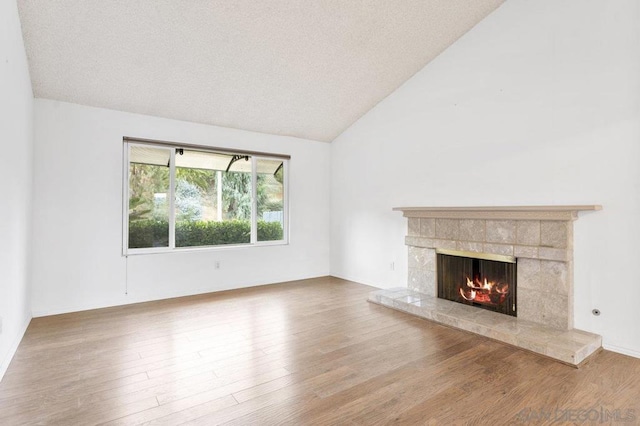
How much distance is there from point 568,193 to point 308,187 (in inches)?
153

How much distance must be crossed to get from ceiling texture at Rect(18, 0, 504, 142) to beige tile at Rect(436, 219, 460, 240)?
210 centimetres

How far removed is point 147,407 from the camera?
2172mm

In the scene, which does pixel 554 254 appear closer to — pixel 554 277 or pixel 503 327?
pixel 554 277

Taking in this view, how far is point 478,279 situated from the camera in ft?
13.4

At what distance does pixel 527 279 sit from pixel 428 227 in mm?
1323

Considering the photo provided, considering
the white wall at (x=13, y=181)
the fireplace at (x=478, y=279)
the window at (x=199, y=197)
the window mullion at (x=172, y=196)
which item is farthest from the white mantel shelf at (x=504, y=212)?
the white wall at (x=13, y=181)

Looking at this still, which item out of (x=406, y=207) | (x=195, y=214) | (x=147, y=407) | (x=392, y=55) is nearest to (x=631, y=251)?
(x=406, y=207)

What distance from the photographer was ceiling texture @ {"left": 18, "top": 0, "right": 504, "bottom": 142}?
327 centimetres

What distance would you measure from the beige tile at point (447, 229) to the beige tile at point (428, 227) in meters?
0.06

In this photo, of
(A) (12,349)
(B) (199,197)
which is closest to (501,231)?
(B) (199,197)

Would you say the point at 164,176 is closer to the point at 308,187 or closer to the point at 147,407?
the point at 308,187

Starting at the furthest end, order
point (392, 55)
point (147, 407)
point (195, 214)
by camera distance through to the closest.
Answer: point (195, 214) → point (392, 55) → point (147, 407)

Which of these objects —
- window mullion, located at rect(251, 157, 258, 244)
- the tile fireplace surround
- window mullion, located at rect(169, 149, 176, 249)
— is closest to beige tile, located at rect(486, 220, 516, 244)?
the tile fireplace surround

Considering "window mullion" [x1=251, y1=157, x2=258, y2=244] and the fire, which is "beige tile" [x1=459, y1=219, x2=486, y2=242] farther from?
"window mullion" [x1=251, y1=157, x2=258, y2=244]
